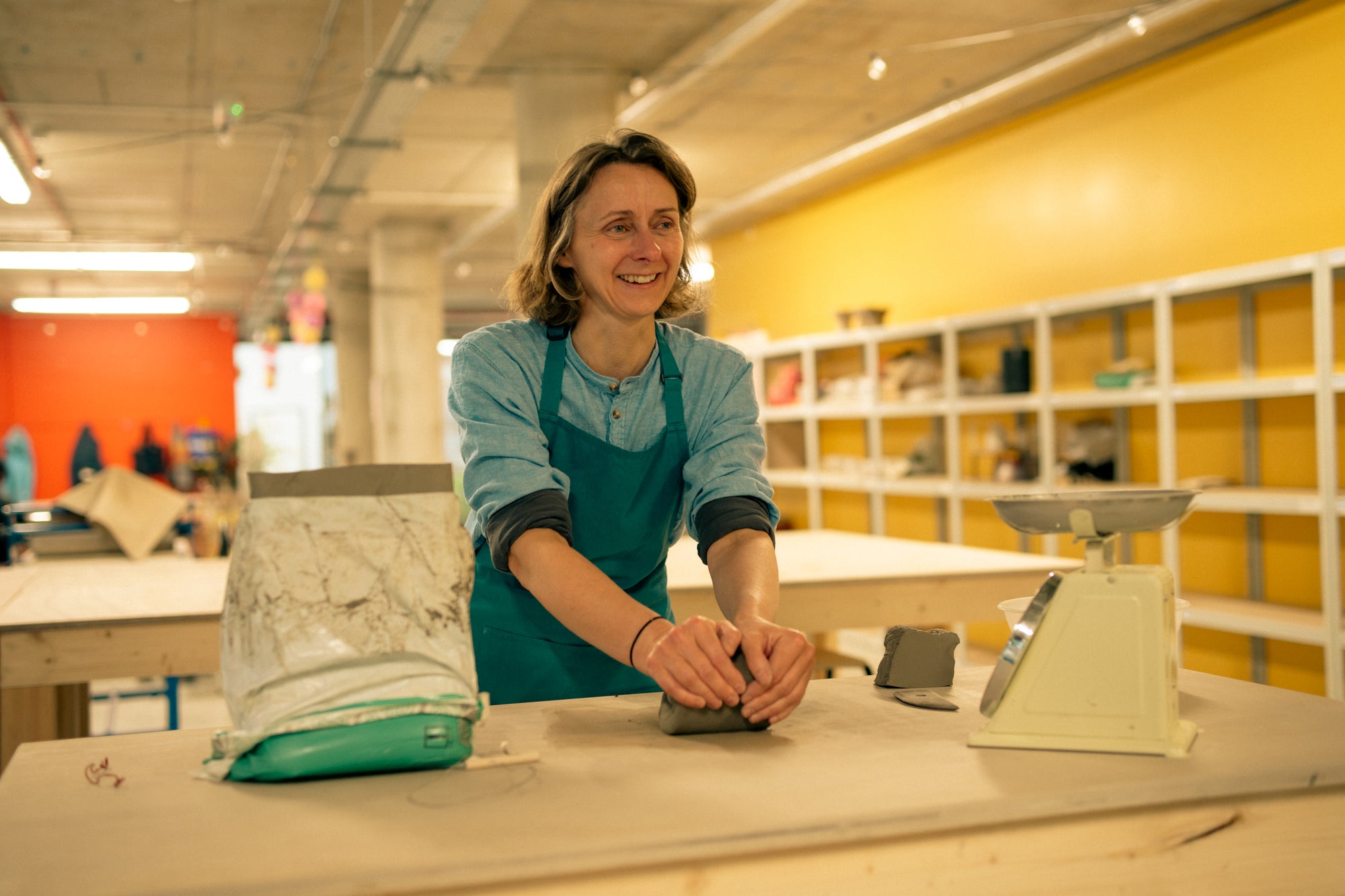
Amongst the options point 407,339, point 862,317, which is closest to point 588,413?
point 862,317

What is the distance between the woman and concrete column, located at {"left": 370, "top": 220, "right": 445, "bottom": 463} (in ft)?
30.0

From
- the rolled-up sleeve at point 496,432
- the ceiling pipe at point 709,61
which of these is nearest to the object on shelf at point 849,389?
the ceiling pipe at point 709,61

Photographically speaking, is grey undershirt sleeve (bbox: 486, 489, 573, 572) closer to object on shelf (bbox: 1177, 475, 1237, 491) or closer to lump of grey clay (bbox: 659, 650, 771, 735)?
lump of grey clay (bbox: 659, 650, 771, 735)

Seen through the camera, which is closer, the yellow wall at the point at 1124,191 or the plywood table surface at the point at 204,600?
the plywood table surface at the point at 204,600

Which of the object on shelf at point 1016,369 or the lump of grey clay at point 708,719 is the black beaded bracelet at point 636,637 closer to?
the lump of grey clay at point 708,719

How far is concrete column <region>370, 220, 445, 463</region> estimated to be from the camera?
35.7 feet

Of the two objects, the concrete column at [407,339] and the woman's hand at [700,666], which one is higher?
the concrete column at [407,339]

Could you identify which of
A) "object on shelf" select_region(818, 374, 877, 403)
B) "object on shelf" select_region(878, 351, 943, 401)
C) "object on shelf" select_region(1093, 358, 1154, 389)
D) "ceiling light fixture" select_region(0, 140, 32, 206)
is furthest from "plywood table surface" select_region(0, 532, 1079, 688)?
"object on shelf" select_region(818, 374, 877, 403)

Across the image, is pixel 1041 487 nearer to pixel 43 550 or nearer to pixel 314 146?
pixel 43 550

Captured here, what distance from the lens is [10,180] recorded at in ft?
19.0

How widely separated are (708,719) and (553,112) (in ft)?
17.1

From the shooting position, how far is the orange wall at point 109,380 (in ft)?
51.7

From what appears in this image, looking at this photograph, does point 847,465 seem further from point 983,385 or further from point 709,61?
point 709,61

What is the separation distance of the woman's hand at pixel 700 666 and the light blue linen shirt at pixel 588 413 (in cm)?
36
